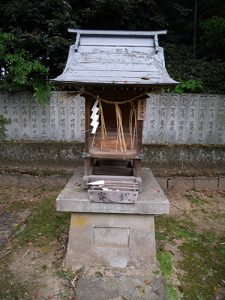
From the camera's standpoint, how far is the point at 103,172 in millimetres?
4504

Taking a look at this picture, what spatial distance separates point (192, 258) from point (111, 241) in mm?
1350

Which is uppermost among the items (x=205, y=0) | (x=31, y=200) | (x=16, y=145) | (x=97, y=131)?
(x=205, y=0)

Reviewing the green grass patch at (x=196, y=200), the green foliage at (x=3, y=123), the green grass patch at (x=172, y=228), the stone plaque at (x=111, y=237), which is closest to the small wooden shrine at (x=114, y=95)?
the stone plaque at (x=111, y=237)

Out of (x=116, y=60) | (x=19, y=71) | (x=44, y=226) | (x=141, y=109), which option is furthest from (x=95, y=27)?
(x=44, y=226)

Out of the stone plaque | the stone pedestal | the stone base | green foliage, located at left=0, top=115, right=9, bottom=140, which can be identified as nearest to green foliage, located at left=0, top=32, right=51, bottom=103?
green foliage, located at left=0, top=115, right=9, bottom=140

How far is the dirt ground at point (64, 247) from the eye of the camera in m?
3.82

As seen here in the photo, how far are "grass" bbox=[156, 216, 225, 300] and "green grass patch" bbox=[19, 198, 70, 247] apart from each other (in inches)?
71.3

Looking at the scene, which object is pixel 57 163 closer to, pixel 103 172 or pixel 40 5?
pixel 103 172

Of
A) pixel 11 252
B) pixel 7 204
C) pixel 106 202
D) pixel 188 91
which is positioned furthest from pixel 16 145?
pixel 188 91

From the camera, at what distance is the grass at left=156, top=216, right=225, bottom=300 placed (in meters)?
3.86

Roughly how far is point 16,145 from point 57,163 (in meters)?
1.14

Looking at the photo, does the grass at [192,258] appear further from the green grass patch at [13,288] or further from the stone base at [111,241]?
the green grass patch at [13,288]

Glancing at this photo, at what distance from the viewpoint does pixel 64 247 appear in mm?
4664

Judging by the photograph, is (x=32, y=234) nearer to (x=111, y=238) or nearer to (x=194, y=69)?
Result: (x=111, y=238)
